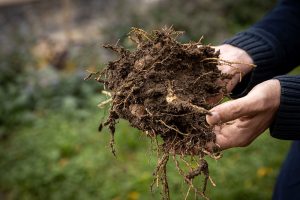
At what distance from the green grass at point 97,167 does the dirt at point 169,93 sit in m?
1.41

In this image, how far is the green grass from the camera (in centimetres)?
343

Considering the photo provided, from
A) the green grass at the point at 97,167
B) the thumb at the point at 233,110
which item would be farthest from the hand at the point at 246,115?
the green grass at the point at 97,167

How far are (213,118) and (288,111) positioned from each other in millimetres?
327

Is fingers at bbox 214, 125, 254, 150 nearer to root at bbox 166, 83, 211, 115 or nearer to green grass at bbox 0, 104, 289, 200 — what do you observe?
root at bbox 166, 83, 211, 115

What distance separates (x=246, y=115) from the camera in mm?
1653

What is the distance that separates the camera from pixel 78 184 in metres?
3.62

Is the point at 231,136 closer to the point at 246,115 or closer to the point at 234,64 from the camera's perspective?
the point at 246,115

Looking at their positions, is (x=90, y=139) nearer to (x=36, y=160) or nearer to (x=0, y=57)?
(x=36, y=160)

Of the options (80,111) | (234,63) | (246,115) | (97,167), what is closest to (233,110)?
(246,115)

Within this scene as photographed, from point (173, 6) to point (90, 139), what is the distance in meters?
3.20

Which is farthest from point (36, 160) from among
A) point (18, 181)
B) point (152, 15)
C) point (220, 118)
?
point (152, 15)

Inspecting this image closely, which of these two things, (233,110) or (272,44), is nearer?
(233,110)

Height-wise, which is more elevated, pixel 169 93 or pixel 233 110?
pixel 169 93

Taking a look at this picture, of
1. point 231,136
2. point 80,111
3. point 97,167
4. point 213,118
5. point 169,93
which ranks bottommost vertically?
point 97,167
